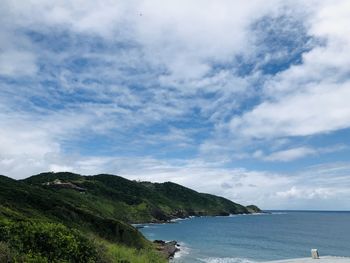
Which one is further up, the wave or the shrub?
the shrub

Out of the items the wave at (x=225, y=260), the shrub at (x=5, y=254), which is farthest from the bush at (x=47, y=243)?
the wave at (x=225, y=260)

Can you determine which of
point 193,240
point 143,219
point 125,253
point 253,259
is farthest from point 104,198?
point 125,253

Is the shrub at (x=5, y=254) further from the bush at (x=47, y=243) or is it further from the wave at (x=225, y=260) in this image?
the wave at (x=225, y=260)

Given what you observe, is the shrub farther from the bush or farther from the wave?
the wave

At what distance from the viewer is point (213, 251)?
82.9 m

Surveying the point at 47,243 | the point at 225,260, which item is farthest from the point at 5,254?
the point at 225,260

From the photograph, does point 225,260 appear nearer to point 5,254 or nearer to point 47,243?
point 47,243

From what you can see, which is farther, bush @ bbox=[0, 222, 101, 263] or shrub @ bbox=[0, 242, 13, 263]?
bush @ bbox=[0, 222, 101, 263]

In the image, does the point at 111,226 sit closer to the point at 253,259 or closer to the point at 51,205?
the point at 51,205

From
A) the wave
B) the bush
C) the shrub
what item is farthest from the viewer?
the wave

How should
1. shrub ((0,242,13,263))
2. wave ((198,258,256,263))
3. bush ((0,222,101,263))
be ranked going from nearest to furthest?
shrub ((0,242,13,263)) < bush ((0,222,101,263)) < wave ((198,258,256,263))

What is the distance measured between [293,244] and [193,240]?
1046 inches

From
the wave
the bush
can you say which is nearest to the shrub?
the bush

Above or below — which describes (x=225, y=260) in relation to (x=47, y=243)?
below
